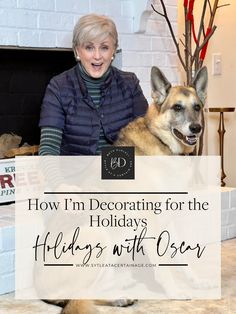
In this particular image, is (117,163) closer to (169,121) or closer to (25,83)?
(169,121)

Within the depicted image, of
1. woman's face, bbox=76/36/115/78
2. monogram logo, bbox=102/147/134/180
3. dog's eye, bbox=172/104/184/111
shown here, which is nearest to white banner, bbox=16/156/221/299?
monogram logo, bbox=102/147/134/180

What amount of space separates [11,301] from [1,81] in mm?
1051

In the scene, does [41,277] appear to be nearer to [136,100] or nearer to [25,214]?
[25,214]

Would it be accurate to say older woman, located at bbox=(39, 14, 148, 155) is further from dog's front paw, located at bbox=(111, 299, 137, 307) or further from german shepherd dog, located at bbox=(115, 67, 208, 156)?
dog's front paw, located at bbox=(111, 299, 137, 307)

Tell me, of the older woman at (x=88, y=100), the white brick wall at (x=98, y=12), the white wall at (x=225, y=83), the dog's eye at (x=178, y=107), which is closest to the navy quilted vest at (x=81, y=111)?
the older woman at (x=88, y=100)

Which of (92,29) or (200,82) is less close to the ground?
(92,29)

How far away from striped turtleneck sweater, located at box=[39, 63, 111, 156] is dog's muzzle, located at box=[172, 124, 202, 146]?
292 millimetres

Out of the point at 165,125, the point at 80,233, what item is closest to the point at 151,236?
the point at 80,233

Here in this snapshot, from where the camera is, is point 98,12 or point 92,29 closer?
point 92,29

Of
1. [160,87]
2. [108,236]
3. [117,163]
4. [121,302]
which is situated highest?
[160,87]

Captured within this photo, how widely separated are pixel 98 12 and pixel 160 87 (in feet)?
2.44

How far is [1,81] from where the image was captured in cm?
249

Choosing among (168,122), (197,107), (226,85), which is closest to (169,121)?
(168,122)

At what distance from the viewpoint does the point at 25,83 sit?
8.39 feet
